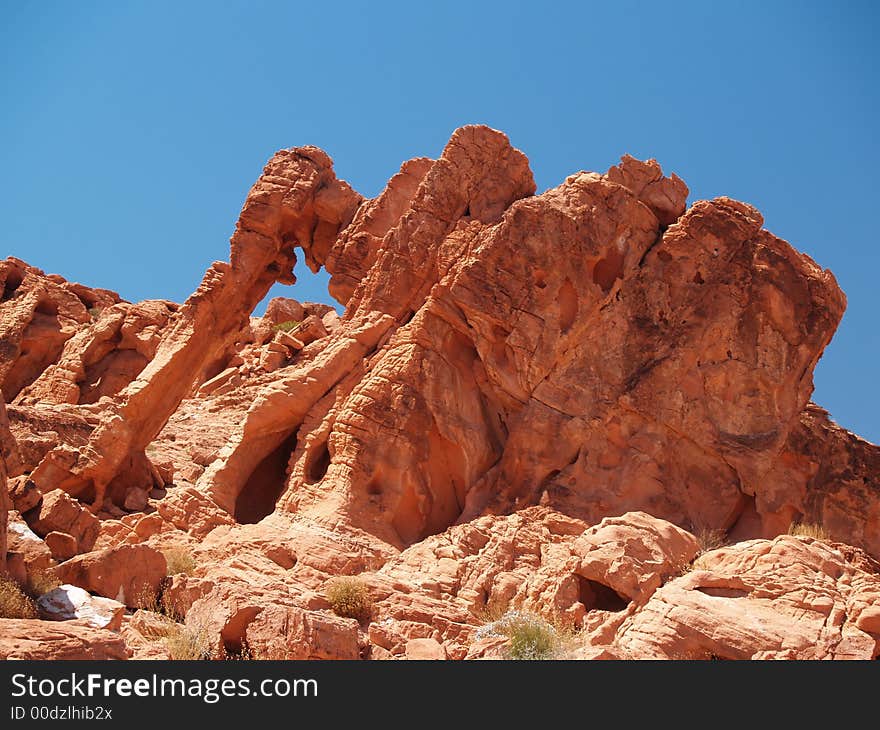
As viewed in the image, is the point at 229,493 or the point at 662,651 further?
the point at 229,493

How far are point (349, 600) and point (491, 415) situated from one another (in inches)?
255

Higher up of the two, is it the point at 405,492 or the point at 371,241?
the point at 371,241

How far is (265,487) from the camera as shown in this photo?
21.3m

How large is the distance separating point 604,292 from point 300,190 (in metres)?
7.61

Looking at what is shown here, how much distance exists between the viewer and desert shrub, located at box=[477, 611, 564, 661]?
504 inches

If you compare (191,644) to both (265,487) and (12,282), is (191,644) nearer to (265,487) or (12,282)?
(265,487)

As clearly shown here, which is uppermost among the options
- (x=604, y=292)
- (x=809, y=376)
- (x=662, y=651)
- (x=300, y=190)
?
(x=300, y=190)

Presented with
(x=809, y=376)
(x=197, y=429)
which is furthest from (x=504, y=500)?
(x=197, y=429)

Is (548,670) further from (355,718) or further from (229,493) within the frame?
(229,493)

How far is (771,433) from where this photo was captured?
2023 cm

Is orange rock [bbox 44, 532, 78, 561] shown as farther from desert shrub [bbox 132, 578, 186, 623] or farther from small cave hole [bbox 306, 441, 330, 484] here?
small cave hole [bbox 306, 441, 330, 484]

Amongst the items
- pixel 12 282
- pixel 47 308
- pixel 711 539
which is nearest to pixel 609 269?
pixel 711 539

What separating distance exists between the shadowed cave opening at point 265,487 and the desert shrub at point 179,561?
3.35 meters

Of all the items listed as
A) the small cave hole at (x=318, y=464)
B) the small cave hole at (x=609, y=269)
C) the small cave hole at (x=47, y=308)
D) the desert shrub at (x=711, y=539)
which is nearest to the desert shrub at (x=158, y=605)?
the small cave hole at (x=318, y=464)
